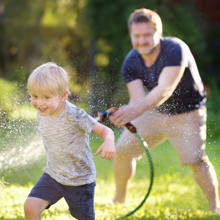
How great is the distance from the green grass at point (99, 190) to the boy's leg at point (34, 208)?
0.45 meters

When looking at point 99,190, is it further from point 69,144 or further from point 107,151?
point 107,151

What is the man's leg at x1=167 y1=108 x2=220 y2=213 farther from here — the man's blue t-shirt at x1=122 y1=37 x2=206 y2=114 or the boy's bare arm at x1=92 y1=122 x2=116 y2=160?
the boy's bare arm at x1=92 y1=122 x2=116 y2=160

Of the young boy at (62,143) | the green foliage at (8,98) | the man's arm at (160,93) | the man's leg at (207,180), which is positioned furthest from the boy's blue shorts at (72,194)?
the man's leg at (207,180)

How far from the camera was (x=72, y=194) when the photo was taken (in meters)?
1.72

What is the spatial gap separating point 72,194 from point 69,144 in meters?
0.27

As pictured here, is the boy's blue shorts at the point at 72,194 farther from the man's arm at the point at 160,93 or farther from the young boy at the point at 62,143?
the man's arm at the point at 160,93

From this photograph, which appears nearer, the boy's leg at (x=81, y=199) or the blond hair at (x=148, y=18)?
the boy's leg at (x=81, y=199)

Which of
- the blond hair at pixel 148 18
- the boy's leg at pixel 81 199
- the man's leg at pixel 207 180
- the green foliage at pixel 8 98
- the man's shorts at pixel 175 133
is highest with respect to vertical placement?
the blond hair at pixel 148 18

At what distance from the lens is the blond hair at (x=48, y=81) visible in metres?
1.56

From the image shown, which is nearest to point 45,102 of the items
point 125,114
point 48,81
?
point 48,81

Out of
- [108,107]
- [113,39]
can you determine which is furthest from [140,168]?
[113,39]

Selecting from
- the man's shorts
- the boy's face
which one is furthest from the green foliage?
the man's shorts

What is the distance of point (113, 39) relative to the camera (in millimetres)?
6539

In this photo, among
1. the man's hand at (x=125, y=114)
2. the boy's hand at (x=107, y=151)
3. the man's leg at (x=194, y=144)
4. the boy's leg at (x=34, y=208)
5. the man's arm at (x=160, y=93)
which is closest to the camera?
the boy's hand at (x=107, y=151)
